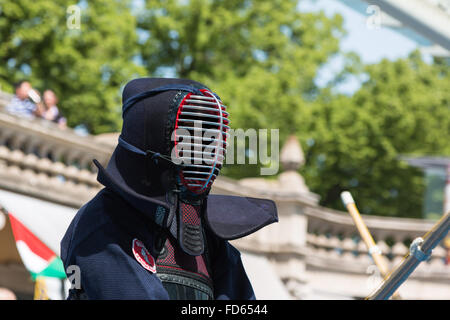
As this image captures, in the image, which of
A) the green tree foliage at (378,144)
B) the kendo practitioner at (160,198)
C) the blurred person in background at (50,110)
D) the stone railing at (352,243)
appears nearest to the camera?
the kendo practitioner at (160,198)

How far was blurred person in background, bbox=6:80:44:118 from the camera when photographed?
11203mm

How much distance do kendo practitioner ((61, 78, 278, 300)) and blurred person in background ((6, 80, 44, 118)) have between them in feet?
28.5

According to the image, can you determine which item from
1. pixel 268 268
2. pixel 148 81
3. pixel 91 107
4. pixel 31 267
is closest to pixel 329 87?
pixel 91 107

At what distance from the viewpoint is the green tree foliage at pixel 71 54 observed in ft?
64.8

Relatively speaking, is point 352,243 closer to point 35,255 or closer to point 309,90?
point 35,255

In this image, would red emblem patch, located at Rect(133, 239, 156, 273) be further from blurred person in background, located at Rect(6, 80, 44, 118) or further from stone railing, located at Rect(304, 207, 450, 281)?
stone railing, located at Rect(304, 207, 450, 281)

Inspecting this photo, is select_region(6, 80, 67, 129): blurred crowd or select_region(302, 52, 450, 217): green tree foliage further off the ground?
select_region(302, 52, 450, 217): green tree foliage

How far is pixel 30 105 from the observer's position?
1167 centimetres

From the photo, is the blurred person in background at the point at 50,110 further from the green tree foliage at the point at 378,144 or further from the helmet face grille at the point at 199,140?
the green tree foliage at the point at 378,144

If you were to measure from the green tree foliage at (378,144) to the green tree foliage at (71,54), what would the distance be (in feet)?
21.0

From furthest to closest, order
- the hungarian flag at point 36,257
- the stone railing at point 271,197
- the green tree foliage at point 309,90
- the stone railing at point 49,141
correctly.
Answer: the green tree foliage at point 309,90
the stone railing at point 271,197
the stone railing at point 49,141
the hungarian flag at point 36,257

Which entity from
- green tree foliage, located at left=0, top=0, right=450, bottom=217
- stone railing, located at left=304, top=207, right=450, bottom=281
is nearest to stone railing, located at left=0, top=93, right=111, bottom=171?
stone railing, located at left=304, top=207, right=450, bottom=281

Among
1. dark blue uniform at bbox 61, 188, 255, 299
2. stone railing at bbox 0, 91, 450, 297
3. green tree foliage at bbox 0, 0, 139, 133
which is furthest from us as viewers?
green tree foliage at bbox 0, 0, 139, 133

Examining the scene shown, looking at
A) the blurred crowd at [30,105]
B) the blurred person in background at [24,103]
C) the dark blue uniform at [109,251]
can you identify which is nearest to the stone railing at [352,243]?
the blurred crowd at [30,105]
